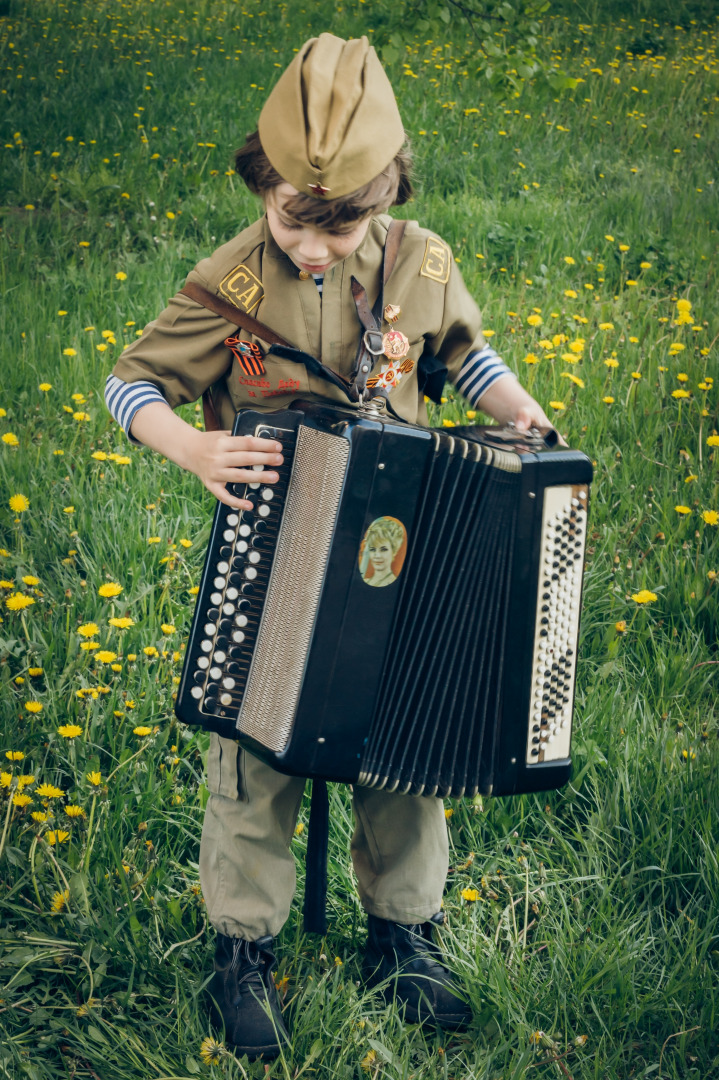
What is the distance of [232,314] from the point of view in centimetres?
163

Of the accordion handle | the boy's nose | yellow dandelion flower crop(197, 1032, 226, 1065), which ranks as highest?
the boy's nose

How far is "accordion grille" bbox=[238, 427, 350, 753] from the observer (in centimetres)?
144

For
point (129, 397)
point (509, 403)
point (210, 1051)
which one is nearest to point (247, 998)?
point (210, 1051)

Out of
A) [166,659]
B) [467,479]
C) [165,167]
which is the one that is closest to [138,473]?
[166,659]

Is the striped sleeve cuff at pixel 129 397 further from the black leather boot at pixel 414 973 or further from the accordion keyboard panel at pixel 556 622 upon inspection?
the black leather boot at pixel 414 973

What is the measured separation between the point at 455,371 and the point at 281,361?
1.43 ft

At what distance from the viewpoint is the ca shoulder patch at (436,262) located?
1.74 m

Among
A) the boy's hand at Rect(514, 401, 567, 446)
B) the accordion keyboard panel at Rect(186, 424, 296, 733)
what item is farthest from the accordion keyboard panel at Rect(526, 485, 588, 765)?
the accordion keyboard panel at Rect(186, 424, 296, 733)

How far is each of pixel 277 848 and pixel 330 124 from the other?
1.38 metres

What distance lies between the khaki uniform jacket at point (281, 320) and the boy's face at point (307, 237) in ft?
0.28

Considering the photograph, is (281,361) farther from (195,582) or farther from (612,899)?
(612,899)

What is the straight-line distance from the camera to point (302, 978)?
6.09 ft

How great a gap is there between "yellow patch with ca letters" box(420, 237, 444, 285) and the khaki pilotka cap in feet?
0.77

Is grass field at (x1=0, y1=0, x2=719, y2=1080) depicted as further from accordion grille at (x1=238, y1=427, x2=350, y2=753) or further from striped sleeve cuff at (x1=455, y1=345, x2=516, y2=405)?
striped sleeve cuff at (x1=455, y1=345, x2=516, y2=405)
